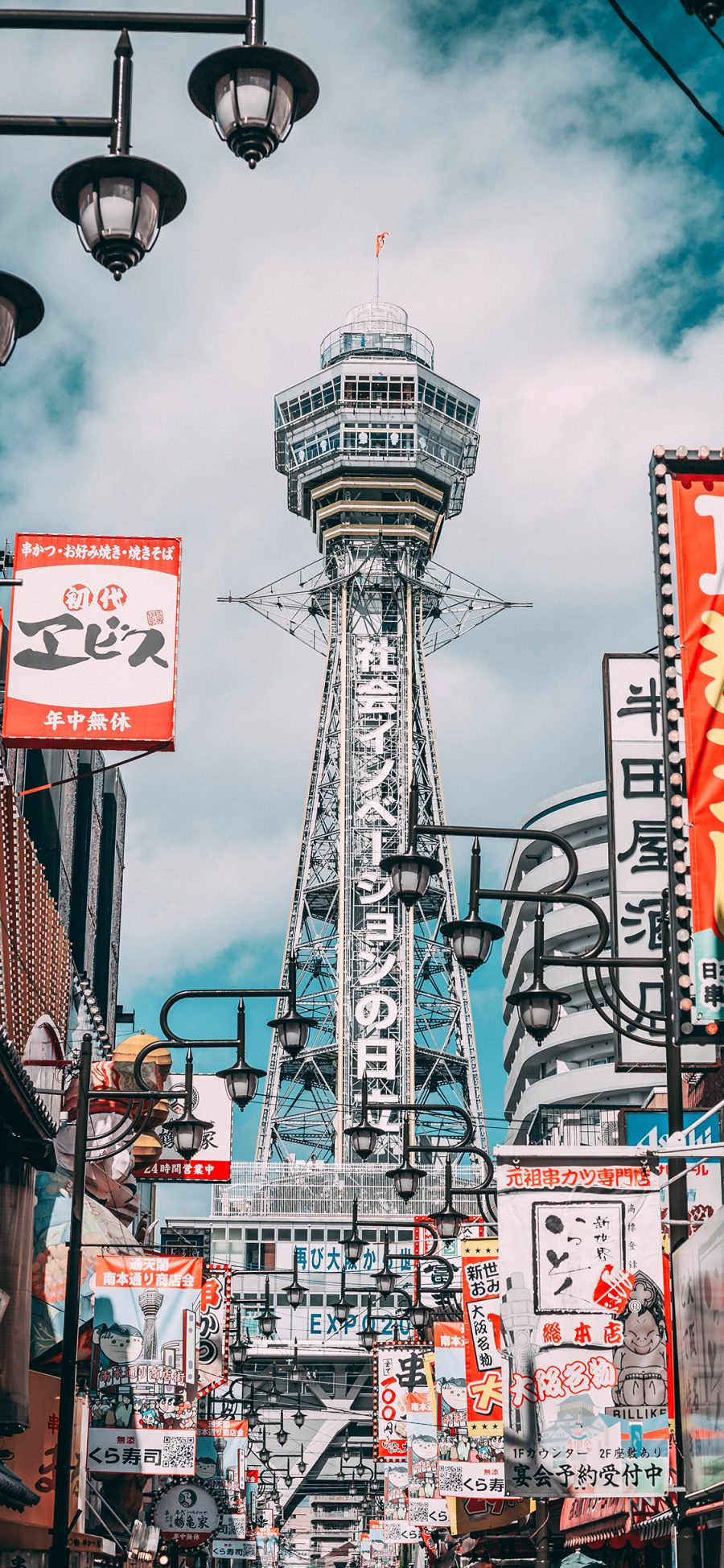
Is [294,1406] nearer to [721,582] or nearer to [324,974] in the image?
[324,974]

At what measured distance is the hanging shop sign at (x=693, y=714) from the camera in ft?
39.2

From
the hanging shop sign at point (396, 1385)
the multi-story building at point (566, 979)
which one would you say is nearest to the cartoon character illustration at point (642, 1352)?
the hanging shop sign at point (396, 1385)

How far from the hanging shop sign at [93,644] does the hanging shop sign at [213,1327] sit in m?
24.0

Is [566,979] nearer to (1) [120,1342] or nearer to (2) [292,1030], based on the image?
(1) [120,1342]

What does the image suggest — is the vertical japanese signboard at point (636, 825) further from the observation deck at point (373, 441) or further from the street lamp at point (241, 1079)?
the observation deck at point (373, 441)

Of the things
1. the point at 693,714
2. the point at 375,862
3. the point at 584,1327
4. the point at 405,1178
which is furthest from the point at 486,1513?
the point at 375,862

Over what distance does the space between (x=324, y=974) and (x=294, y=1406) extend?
3130cm

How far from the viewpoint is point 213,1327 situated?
41344 mm

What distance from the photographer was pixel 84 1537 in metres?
29.2

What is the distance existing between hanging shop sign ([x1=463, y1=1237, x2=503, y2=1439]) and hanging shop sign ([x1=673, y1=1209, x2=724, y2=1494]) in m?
6.53

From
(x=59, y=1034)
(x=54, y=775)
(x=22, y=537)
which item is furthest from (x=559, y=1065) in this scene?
(x=22, y=537)

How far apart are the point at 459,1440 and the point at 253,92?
2381 cm

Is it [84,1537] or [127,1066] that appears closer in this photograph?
[84,1537]

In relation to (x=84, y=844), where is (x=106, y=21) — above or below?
below
